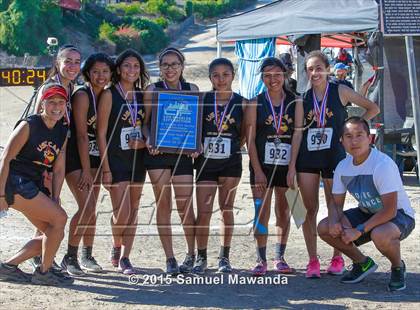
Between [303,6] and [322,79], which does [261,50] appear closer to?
[303,6]

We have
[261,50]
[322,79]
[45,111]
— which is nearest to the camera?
[45,111]

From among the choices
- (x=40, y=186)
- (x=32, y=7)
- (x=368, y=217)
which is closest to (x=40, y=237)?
(x=40, y=186)

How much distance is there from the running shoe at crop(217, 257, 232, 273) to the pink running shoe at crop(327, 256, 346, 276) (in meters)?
0.94

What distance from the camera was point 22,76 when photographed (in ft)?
47.3

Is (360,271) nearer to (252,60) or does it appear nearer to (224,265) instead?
(224,265)

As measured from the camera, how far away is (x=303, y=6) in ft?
43.2

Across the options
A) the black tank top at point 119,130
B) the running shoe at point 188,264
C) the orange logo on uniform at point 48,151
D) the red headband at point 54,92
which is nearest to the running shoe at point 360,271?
the running shoe at point 188,264

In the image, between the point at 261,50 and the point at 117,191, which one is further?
the point at 261,50

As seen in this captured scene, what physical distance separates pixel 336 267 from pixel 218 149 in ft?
5.13

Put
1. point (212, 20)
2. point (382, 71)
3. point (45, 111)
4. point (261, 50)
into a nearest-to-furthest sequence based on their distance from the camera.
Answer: point (45, 111) → point (382, 71) → point (261, 50) → point (212, 20)

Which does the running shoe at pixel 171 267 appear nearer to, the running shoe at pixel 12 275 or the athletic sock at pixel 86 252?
the athletic sock at pixel 86 252

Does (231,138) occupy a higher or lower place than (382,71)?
lower

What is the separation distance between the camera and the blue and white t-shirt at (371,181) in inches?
254

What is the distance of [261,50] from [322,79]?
8501mm
